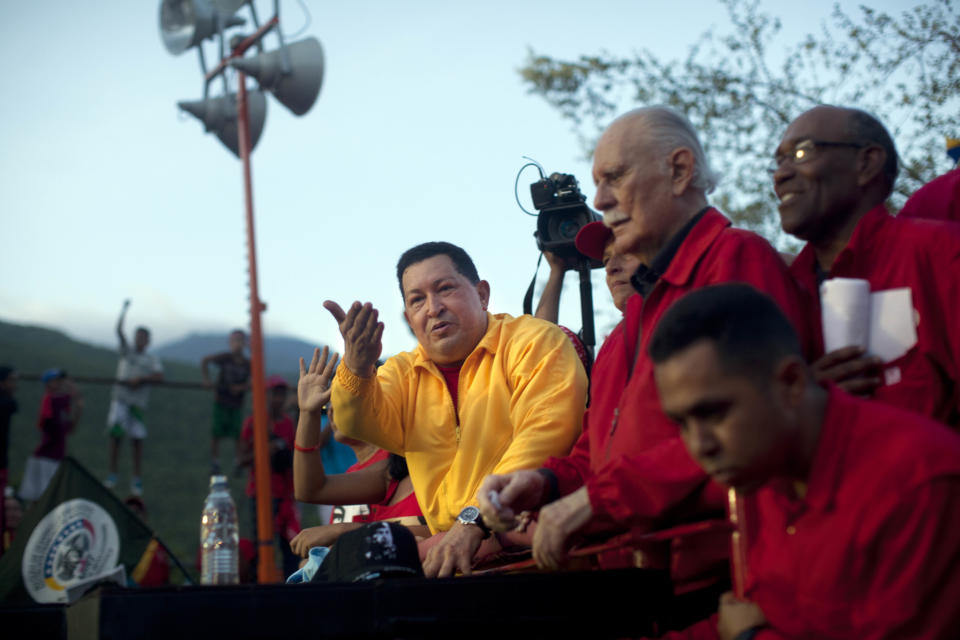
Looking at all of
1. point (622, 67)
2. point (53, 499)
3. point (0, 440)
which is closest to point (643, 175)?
point (53, 499)

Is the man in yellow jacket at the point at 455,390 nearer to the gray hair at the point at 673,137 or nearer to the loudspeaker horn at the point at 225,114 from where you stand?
the gray hair at the point at 673,137

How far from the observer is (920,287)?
263cm

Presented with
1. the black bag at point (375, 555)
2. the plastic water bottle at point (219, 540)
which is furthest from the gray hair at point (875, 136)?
the plastic water bottle at point (219, 540)

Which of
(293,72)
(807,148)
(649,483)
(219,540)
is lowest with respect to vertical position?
(219,540)

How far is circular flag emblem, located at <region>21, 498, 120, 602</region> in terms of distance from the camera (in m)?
6.60

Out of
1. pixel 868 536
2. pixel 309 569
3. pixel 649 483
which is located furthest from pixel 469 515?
pixel 868 536

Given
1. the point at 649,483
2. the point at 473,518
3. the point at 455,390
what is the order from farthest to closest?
1. the point at 455,390
2. the point at 473,518
3. the point at 649,483

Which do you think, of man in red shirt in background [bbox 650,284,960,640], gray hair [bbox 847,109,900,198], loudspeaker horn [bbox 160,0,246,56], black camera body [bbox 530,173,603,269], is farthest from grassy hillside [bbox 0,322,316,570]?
man in red shirt in background [bbox 650,284,960,640]

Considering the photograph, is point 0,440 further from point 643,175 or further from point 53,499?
point 643,175

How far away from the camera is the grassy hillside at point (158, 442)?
22.3 m

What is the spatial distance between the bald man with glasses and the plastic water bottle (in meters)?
2.01

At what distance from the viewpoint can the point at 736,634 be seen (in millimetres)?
2180

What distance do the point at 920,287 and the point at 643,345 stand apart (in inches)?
29.7

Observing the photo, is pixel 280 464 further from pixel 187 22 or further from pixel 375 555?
pixel 375 555
